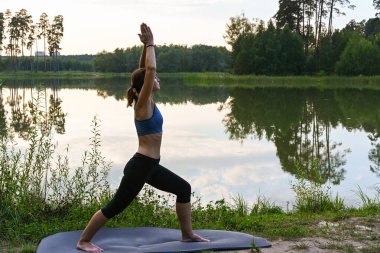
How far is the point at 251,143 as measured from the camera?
1642cm

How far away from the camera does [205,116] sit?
24641mm

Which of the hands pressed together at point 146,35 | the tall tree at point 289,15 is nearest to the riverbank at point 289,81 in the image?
the tall tree at point 289,15

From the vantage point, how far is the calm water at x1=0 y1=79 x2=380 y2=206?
1108cm

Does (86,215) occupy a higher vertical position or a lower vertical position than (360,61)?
lower

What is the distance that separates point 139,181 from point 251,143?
11399 mm

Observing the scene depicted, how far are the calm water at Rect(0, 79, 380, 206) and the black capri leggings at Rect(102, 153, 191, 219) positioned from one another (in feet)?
13.2

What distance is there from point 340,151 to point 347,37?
49094mm

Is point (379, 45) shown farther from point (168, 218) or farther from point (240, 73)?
point (168, 218)

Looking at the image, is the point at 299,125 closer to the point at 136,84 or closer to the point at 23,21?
the point at 136,84

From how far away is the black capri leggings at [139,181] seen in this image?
5.23 metres

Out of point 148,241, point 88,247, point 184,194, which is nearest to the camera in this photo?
point 88,247

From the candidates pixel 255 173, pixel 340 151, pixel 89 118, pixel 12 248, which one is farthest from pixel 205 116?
pixel 12 248

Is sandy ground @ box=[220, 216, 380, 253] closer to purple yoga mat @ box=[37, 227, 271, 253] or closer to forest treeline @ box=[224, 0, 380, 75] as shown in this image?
purple yoga mat @ box=[37, 227, 271, 253]

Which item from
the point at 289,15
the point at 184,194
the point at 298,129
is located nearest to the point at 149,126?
the point at 184,194
